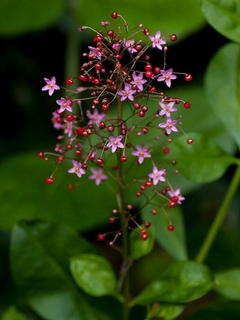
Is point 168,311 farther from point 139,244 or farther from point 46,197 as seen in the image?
point 46,197

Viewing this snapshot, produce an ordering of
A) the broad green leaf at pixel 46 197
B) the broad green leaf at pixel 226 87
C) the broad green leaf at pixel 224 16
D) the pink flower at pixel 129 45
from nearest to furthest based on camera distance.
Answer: the pink flower at pixel 129 45
the broad green leaf at pixel 224 16
the broad green leaf at pixel 226 87
the broad green leaf at pixel 46 197

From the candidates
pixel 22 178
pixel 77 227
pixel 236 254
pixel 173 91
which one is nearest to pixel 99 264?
pixel 77 227

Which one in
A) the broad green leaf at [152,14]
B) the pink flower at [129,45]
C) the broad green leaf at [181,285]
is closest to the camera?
the pink flower at [129,45]

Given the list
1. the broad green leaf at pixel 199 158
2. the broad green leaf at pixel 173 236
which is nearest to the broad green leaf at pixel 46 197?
the broad green leaf at pixel 173 236


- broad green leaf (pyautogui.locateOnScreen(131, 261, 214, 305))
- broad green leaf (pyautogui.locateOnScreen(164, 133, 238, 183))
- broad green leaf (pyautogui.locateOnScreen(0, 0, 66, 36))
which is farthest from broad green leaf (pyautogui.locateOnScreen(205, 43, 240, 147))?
broad green leaf (pyautogui.locateOnScreen(0, 0, 66, 36))

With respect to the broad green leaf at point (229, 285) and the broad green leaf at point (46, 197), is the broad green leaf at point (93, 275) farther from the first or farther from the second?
the broad green leaf at point (46, 197)

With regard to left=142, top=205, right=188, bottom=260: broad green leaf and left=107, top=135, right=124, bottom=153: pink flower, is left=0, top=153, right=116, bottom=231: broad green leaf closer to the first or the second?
left=142, top=205, right=188, bottom=260: broad green leaf

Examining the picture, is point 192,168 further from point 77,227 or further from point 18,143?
point 18,143
